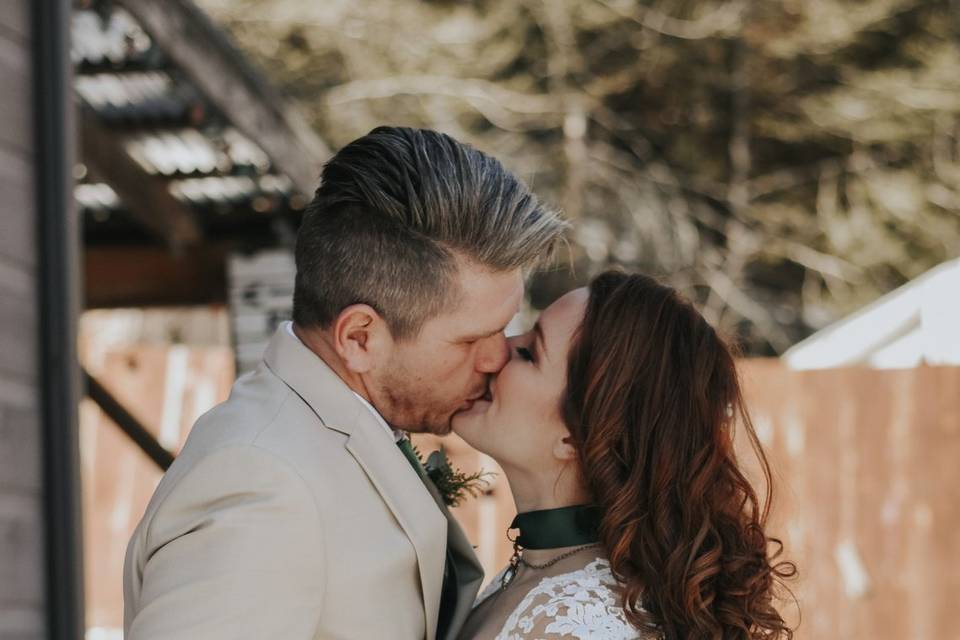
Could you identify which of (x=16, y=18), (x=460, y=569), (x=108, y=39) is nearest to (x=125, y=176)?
(x=108, y=39)

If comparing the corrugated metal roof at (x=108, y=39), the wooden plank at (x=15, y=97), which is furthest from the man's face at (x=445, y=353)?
the corrugated metal roof at (x=108, y=39)

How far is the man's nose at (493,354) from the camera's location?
2.18 meters

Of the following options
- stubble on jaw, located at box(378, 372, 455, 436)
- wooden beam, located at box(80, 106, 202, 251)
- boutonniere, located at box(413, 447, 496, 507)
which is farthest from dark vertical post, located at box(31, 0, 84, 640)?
wooden beam, located at box(80, 106, 202, 251)

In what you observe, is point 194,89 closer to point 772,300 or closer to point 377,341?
point 377,341

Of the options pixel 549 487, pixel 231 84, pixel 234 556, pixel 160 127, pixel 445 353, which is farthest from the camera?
pixel 160 127

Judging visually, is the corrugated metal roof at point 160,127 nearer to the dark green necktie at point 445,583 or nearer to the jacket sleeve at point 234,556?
the dark green necktie at point 445,583

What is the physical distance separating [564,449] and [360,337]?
0.46m

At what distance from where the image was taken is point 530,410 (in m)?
2.25

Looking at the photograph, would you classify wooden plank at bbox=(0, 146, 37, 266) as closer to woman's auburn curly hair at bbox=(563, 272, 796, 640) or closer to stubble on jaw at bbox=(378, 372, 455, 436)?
→ stubble on jaw at bbox=(378, 372, 455, 436)

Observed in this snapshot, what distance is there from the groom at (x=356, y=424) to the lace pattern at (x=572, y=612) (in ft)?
0.44

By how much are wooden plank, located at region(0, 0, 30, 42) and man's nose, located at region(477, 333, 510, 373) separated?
1.30 meters

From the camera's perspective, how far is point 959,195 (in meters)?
11.6

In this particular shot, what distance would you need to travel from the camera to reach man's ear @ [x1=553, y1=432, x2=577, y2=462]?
2.23 metres

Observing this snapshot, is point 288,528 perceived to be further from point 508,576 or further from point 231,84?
point 231,84
